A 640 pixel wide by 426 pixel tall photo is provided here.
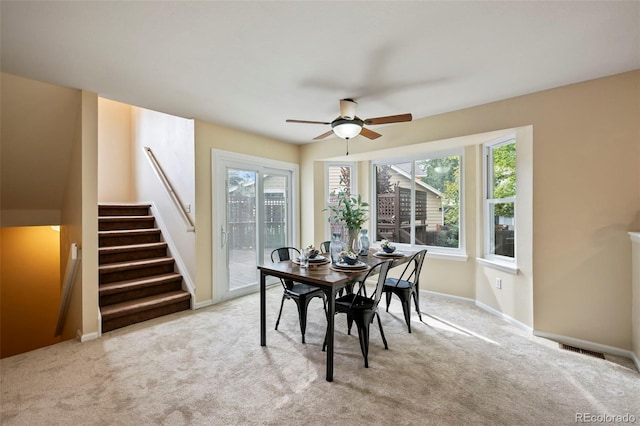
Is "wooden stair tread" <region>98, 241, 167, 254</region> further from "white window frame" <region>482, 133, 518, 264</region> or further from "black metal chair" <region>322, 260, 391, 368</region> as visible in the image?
"white window frame" <region>482, 133, 518, 264</region>

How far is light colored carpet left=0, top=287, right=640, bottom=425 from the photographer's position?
186 cm

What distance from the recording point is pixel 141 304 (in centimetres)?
343

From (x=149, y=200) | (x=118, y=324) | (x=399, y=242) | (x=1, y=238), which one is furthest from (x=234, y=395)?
(x=1, y=238)

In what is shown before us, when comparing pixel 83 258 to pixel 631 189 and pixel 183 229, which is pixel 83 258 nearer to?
pixel 183 229

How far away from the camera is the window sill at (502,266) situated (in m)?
3.27

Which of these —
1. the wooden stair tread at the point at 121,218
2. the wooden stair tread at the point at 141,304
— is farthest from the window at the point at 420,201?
the wooden stair tread at the point at 121,218

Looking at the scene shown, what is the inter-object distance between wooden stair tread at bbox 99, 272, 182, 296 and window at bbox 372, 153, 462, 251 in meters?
3.30

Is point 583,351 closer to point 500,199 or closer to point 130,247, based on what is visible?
point 500,199

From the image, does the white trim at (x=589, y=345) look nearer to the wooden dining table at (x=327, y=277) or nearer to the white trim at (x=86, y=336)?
the wooden dining table at (x=327, y=277)

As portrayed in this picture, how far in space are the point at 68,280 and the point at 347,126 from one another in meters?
3.46

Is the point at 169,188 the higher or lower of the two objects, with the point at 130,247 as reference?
higher

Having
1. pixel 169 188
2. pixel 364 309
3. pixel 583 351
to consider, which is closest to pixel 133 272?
pixel 169 188

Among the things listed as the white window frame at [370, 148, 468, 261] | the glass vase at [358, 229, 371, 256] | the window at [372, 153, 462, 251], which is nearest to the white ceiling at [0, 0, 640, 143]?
the white window frame at [370, 148, 468, 261]

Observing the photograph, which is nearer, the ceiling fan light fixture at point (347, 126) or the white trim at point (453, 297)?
the ceiling fan light fixture at point (347, 126)
